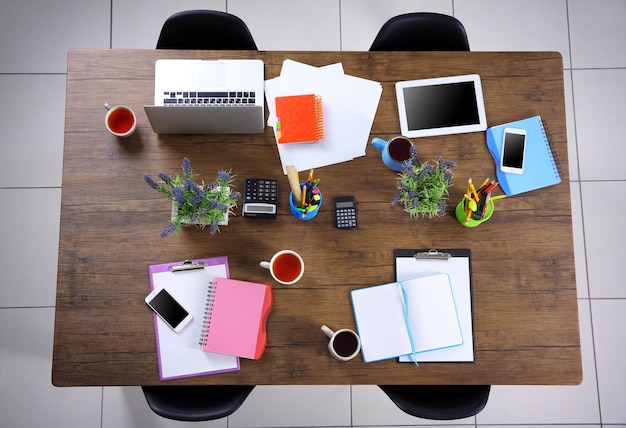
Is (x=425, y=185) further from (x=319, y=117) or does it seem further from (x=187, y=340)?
(x=187, y=340)

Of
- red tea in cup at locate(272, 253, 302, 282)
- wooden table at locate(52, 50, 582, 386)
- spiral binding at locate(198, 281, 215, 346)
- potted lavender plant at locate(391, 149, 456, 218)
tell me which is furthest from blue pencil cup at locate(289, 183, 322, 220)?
spiral binding at locate(198, 281, 215, 346)

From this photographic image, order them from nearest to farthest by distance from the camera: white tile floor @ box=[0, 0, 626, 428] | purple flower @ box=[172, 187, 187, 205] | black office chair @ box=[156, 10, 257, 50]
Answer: purple flower @ box=[172, 187, 187, 205], black office chair @ box=[156, 10, 257, 50], white tile floor @ box=[0, 0, 626, 428]

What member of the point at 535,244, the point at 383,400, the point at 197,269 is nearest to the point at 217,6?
the point at 197,269

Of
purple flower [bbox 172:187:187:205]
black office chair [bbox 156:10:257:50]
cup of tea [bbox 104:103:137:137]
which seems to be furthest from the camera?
black office chair [bbox 156:10:257:50]

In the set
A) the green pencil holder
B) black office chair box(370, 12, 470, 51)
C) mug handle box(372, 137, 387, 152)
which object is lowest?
the green pencil holder

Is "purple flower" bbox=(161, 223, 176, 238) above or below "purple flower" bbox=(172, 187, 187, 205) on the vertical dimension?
below

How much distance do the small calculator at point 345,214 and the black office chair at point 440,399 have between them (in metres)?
0.60

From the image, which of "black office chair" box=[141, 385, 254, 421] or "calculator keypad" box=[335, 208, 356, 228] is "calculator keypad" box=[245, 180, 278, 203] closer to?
"calculator keypad" box=[335, 208, 356, 228]

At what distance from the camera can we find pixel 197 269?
1.50 m

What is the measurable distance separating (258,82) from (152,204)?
0.55 metres

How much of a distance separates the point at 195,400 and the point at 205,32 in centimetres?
134

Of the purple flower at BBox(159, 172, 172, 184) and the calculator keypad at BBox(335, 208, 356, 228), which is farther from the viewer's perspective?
the calculator keypad at BBox(335, 208, 356, 228)

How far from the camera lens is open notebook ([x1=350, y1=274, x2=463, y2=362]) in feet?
4.82

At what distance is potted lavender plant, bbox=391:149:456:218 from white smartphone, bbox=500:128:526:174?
274mm
